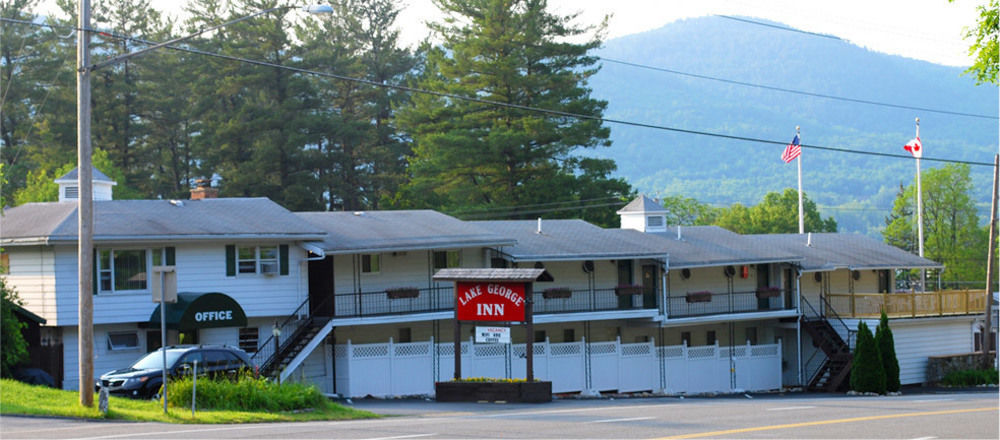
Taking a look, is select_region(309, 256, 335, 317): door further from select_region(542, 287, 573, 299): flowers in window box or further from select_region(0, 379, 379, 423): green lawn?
select_region(0, 379, 379, 423): green lawn

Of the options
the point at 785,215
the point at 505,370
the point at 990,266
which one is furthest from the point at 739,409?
the point at 785,215

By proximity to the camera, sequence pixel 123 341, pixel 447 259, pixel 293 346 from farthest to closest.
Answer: pixel 447 259 < pixel 293 346 < pixel 123 341

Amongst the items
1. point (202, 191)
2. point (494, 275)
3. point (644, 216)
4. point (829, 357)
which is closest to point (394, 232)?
point (202, 191)

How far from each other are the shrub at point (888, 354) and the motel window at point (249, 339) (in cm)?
2233

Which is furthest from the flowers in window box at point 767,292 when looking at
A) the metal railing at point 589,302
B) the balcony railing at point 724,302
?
the metal railing at point 589,302

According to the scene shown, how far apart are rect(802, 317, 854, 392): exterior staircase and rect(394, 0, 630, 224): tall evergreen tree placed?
19.0 metres

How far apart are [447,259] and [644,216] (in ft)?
37.8

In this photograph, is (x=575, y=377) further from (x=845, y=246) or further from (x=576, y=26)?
(x=576, y=26)

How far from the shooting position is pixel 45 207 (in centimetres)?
3431

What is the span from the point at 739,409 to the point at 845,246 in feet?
91.6

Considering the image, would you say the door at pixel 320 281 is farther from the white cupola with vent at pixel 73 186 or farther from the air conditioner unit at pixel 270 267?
the white cupola with vent at pixel 73 186

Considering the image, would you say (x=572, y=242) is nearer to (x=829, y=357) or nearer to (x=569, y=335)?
(x=569, y=335)

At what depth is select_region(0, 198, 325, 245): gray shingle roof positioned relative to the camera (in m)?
31.3

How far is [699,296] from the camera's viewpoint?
44.6 meters
